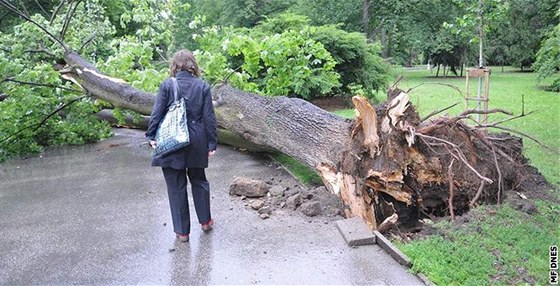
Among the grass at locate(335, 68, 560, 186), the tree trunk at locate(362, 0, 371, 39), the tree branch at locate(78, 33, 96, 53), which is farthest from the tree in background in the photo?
the tree branch at locate(78, 33, 96, 53)

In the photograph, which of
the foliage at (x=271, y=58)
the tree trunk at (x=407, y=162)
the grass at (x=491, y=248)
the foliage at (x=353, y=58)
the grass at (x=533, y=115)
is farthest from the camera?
the foliage at (x=353, y=58)

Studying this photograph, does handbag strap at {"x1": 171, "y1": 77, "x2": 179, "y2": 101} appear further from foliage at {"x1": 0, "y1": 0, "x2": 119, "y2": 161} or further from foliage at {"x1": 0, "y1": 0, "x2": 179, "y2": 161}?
foliage at {"x1": 0, "y1": 0, "x2": 119, "y2": 161}

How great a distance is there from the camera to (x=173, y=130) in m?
3.94

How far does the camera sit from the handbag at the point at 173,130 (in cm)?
392

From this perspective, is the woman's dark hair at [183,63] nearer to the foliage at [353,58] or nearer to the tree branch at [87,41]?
the tree branch at [87,41]

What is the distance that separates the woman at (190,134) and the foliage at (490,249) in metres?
1.86

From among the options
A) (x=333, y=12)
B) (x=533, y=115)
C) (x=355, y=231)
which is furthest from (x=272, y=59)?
(x=333, y=12)

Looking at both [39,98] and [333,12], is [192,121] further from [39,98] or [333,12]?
[333,12]

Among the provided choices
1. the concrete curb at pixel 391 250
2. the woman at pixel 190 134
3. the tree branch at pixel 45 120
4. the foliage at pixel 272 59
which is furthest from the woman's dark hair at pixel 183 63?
the tree branch at pixel 45 120

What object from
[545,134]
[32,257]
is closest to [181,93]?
[32,257]

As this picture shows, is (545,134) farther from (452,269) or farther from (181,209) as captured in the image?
(181,209)

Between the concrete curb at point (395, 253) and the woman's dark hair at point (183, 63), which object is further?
the woman's dark hair at point (183, 63)

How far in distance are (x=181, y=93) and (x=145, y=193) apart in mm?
2218

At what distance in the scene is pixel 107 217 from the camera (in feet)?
16.4
